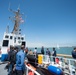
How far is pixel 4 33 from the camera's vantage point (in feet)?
40.3

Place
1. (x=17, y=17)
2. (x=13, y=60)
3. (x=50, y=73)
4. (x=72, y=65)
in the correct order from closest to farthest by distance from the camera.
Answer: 1. (x=13, y=60)
2. (x=50, y=73)
3. (x=72, y=65)
4. (x=17, y=17)

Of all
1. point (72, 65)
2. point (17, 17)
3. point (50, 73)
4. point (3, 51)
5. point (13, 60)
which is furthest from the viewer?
point (17, 17)

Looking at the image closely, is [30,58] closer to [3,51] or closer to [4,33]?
[3,51]

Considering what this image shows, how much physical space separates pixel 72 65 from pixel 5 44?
8236mm

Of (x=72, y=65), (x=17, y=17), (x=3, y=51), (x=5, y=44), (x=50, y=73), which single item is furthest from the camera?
(x=17, y=17)

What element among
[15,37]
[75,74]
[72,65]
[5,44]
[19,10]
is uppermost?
[19,10]

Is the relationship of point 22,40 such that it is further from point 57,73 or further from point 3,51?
point 57,73

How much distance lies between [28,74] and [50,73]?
1.73 m

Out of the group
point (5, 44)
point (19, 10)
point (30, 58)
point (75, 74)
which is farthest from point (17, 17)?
point (75, 74)

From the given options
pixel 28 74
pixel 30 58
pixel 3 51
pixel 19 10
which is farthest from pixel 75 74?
pixel 19 10

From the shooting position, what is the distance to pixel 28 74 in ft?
12.9

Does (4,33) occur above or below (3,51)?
above

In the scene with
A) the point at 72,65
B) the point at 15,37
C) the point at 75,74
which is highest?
the point at 15,37

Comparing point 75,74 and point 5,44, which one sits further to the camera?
point 5,44
